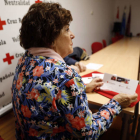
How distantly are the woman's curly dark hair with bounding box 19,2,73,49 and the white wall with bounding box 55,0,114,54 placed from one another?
6.97 ft

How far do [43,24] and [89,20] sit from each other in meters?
3.58

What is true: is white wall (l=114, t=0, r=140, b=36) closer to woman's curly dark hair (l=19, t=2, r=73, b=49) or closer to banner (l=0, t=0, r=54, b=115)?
banner (l=0, t=0, r=54, b=115)

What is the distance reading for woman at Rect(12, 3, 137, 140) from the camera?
0.66 m

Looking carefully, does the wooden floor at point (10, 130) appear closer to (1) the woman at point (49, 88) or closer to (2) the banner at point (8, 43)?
(2) the banner at point (8, 43)

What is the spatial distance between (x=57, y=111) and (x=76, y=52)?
1645 millimetres

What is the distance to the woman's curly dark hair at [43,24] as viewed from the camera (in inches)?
28.8

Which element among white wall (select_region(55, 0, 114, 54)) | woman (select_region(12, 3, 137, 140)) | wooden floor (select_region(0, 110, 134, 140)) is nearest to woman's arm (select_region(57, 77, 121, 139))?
woman (select_region(12, 3, 137, 140))

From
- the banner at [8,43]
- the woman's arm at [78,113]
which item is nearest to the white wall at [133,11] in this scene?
the banner at [8,43]

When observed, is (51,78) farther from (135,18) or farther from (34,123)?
(135,18)

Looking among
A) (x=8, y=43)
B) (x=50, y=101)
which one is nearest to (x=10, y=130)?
(x=8, y=43)

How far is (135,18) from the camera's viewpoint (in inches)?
227

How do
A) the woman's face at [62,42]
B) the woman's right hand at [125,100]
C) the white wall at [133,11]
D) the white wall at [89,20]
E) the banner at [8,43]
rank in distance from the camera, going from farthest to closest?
the white wall at [133,11] → the white wall at [89,20] → the banner at [8,43] → the woman's right hand at [125,100] → the woman's face at [62,42]

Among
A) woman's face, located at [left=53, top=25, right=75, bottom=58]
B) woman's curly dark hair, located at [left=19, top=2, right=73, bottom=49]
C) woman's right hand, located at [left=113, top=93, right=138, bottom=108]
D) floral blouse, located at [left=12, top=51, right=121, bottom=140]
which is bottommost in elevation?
woman's right hand, located at [left=113, top=93, right=138, bottom=108]

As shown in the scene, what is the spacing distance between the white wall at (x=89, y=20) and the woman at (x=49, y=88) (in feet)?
7.11
